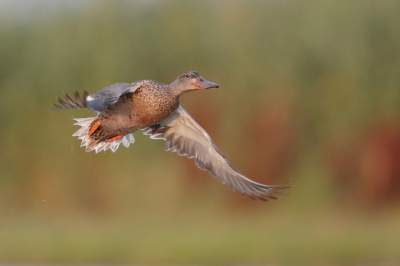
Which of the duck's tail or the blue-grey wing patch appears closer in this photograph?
the blue-grey wing patch

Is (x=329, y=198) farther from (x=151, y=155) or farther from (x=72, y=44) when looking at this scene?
(x=72, y=44)

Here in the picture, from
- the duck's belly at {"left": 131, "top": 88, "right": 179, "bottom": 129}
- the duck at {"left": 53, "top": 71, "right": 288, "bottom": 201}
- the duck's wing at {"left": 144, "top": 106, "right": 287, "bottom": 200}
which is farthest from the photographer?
the duck's wing at {"left": 144, "top": 106, "right": 287, "bottom": 200}

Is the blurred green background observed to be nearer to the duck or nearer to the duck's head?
the duck

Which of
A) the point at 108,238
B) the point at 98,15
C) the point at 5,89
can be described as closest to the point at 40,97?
the point at 5,89

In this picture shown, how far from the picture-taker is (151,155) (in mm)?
10961

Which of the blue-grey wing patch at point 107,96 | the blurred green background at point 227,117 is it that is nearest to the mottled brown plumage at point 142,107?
the blue-grey wing patch at point 107,96

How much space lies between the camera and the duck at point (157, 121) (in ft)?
19.1

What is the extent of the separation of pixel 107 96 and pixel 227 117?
18.9ft

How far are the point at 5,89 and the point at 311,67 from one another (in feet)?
17.2

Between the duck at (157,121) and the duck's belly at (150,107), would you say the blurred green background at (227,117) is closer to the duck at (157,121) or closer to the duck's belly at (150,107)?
the duck at (157,121)

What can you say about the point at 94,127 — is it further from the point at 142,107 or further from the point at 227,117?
the point at 227,117

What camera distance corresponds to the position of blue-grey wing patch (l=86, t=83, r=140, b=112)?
17.4ft

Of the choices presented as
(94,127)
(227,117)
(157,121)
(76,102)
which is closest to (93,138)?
(94,127)

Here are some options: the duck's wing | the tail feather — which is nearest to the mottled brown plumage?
the tail feather
